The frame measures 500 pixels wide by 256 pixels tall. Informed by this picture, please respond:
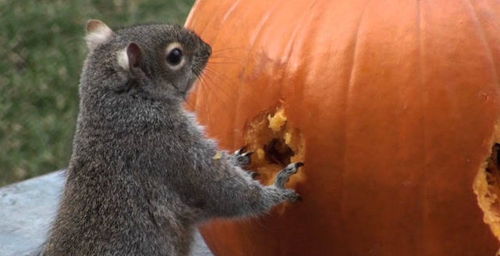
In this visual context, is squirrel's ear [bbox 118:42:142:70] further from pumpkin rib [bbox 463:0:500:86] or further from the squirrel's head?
pumpkin rib [bbox 463:0:500:86]

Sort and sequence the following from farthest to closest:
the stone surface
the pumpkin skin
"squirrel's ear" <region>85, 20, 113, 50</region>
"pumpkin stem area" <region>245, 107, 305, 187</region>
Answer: the stone surface → "squirrel's ear" <region>85, 20, 113, 50</region> → "pumpkin stem area" <region>245, 107, 305, 187</region> → the pumpkin skin

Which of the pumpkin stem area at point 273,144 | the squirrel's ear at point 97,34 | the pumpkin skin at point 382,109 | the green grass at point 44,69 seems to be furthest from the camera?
the green grass at point 44,69

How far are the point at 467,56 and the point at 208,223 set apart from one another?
1.00 m

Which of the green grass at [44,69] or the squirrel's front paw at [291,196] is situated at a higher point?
the green grass at [44,69]

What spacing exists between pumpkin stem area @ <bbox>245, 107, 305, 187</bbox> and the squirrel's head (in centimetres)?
27

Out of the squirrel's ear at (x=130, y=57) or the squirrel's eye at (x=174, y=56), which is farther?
the squirrel's eye at (x=174, y=56)

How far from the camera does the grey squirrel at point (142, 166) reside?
9.54 feet

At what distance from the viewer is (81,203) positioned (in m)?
2.93

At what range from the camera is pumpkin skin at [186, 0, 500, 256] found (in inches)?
109

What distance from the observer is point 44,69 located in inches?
221

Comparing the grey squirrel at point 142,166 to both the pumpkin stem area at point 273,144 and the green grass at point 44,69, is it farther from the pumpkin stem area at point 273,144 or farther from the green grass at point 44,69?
the green grass at point 44,69

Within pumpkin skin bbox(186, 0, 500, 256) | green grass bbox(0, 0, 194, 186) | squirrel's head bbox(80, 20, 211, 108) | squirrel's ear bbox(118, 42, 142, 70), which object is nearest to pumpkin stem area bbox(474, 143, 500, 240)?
pumpkin skin bbox(186, 0, 500, 256)

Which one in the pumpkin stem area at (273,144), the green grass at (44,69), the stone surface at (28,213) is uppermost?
the green grass at (44,69)

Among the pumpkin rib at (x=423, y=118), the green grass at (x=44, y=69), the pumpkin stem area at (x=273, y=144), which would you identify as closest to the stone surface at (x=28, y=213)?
the green grass at (x=44, y=69)
